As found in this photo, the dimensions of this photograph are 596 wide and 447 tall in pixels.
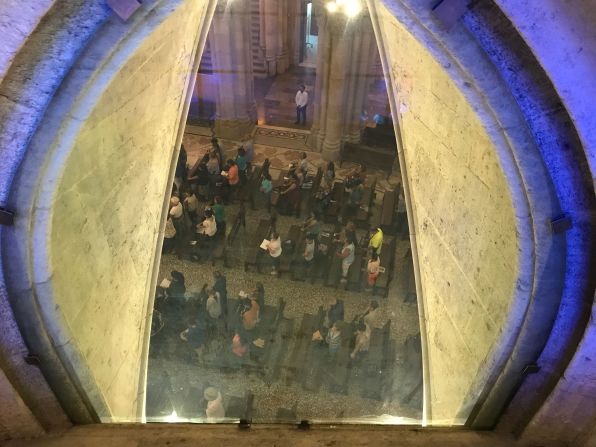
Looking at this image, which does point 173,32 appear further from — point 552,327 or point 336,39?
point 336,39

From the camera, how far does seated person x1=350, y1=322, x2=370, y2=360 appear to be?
5914 millimetres

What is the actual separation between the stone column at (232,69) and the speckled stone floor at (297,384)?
4.31m

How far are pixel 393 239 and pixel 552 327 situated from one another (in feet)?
18.1

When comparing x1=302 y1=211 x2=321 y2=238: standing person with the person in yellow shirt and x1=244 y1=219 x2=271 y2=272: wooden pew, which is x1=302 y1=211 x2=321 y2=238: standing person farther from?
the person in yellow shirt

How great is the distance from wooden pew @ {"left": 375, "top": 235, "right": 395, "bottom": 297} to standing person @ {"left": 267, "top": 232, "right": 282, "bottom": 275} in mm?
1513

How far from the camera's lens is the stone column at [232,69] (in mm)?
10000

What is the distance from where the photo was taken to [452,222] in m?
3.05

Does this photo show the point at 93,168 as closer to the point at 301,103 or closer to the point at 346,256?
the point at 346,256

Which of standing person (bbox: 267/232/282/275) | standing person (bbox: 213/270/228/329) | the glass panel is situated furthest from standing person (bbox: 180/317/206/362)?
standing person (bbox: 267/232/282/275)

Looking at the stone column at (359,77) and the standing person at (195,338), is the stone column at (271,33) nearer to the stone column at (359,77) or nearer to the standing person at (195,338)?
the stone column at (359,77)

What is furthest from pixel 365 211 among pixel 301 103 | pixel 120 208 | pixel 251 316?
pixel 120 208

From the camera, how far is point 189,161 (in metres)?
10.1

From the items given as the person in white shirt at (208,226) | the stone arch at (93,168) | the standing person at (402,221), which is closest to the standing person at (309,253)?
the person in white shirt at (208,226)

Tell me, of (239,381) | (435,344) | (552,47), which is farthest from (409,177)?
(239,381)
